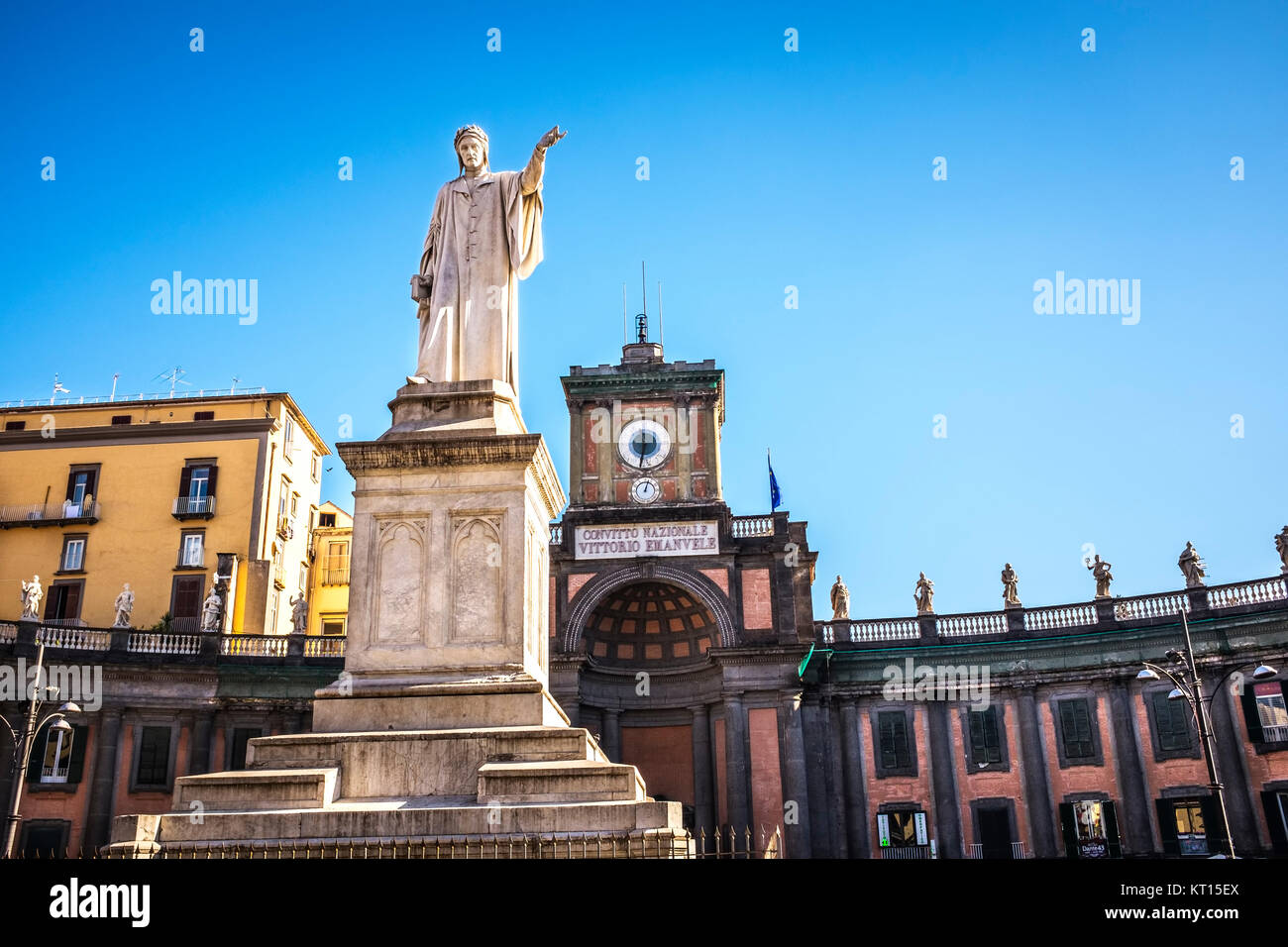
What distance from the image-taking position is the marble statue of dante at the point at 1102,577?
40.5 m

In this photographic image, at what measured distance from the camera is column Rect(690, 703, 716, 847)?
39375 mm

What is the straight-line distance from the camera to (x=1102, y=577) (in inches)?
1603

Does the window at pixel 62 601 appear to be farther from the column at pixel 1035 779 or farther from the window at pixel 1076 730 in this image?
the window at pixel 1076 730

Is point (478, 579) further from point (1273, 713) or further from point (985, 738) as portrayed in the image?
point (1273, 713)

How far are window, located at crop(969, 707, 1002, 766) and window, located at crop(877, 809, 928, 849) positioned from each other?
2870mm

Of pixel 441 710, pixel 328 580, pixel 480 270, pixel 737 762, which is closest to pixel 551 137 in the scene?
pixel 480 270

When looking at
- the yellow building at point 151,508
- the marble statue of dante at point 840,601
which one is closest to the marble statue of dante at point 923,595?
the marble statue of dante at point 840,601

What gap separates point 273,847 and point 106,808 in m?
32.2

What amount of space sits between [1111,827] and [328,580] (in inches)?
1347

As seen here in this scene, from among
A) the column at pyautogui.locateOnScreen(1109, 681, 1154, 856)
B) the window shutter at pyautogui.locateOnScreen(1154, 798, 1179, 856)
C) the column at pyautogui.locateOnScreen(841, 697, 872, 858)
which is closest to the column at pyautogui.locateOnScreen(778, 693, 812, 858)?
the column at pyautogui.locateOnScreen(841, 697, 872, 858)

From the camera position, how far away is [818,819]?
38375 millimetres

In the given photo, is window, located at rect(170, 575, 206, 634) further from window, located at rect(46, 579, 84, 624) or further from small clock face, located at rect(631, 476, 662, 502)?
small clock face, located at rect(631, 476, 662, 502)

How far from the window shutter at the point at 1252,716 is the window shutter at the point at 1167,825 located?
3434 millimetres

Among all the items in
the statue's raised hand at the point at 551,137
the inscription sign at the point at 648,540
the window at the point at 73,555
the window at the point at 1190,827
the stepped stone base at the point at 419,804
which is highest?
the window at the point at 73,555
